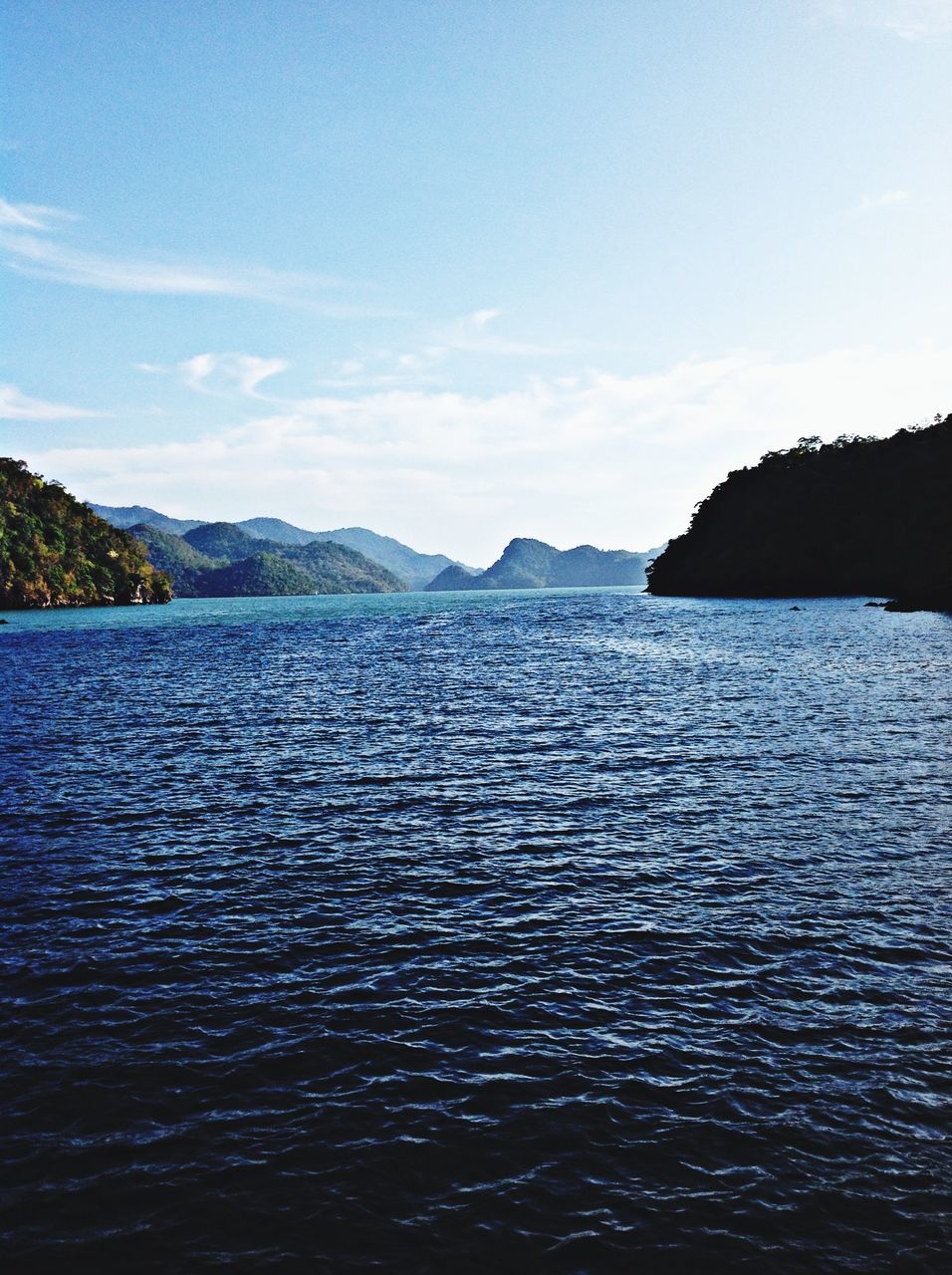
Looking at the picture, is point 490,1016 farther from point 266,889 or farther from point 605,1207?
point 266,889

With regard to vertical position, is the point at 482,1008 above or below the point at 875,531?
below

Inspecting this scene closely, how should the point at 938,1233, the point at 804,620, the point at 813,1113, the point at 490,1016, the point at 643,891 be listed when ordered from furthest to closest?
the point at 804,620
the point at 643,891
the point at 490,1016
the point at 813,1113
the point at 938,1233

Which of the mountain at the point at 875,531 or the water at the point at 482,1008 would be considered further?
the mountain at the point at 875,531

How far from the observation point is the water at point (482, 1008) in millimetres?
11711

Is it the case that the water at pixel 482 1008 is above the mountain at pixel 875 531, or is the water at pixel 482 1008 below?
below

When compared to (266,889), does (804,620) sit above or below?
above

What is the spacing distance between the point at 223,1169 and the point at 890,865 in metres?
21.0

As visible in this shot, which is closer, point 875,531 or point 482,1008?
point 482,1008

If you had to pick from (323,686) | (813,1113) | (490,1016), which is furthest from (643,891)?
(323,686)

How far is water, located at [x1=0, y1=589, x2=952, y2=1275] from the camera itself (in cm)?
1171

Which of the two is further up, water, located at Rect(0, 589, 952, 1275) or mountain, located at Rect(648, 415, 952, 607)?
mountain, located at Rect(648, 415, 952, 607)

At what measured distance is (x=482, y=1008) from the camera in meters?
17.3

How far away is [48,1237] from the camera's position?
1140cm

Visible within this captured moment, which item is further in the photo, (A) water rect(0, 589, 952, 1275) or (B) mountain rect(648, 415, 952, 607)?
(B) mountain rect(648, 415, 952, 607)
